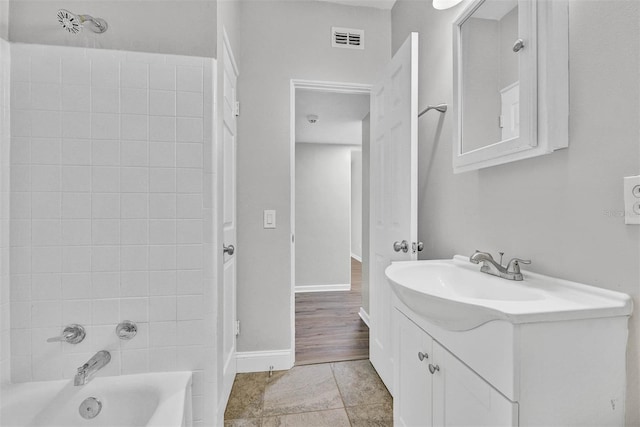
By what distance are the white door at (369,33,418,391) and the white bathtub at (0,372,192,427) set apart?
1164 millimetres

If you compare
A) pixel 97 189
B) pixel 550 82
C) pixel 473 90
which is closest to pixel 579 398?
pixel 550 82

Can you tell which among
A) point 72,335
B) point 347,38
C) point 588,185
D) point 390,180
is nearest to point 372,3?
point 347,38

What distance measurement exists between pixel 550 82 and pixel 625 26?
20cm

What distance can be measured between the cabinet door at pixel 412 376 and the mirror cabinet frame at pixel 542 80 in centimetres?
73

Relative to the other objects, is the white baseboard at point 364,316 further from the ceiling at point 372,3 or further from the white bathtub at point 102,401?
the ceiling at point 372,3

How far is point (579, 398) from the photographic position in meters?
0.73

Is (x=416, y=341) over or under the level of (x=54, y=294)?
under

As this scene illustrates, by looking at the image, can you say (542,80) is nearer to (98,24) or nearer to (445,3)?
(445,3)

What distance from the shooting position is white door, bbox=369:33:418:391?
153 centimetres

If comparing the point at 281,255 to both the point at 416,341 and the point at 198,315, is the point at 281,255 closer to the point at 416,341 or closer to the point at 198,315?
the point at 198,315

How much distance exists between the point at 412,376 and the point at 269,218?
4.33 feet

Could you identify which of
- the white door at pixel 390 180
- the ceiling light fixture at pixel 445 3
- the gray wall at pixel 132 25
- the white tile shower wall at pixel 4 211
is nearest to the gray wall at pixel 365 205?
the white door at pixel 390 180

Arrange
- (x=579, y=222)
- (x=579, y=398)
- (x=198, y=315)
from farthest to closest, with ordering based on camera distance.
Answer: (x=198, y=315) < (x=579, y=222) < (x=579, y=398)

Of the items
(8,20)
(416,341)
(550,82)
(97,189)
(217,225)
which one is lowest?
(416,341)
